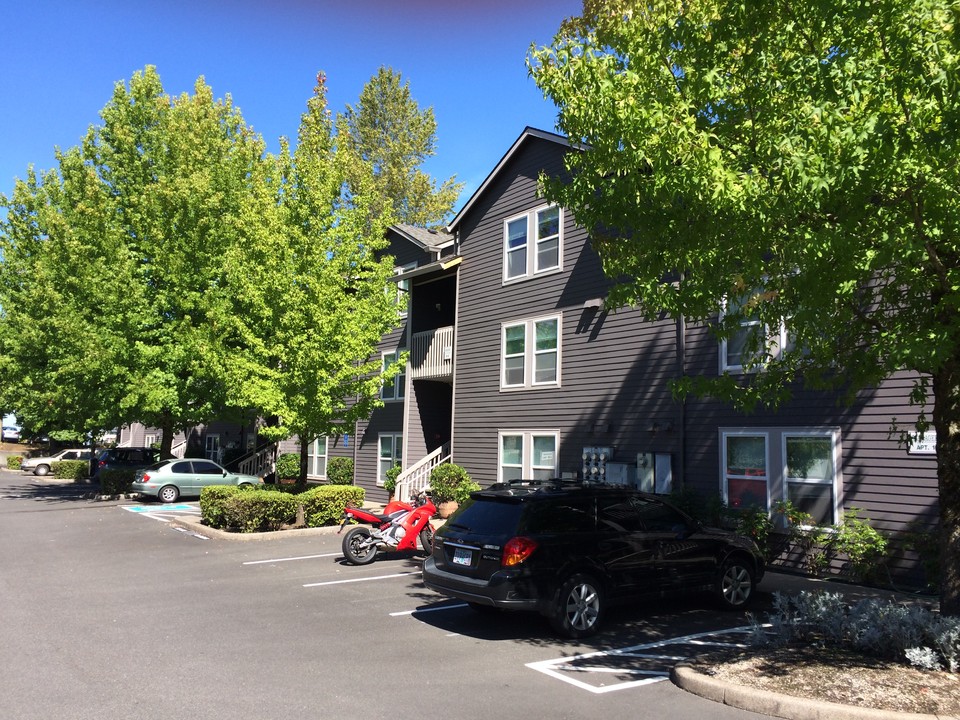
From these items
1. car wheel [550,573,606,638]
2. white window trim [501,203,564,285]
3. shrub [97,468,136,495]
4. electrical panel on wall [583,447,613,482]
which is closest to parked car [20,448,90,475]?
shrub [97,468,136,495]

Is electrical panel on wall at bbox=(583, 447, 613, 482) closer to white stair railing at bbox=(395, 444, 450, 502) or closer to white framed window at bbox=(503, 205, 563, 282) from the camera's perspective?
white framed window at bbox=(503, 205, 563, 282)

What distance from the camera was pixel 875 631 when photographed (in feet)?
22.3

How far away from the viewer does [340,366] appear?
17438 mm

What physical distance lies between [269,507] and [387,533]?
183 inches

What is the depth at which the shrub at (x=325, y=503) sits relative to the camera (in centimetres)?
1723

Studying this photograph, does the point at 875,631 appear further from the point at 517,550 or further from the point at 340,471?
the point at 340,471

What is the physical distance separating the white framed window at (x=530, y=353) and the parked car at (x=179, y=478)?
1003cm

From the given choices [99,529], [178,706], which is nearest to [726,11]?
[178,706]

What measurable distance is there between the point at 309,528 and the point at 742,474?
9.60m

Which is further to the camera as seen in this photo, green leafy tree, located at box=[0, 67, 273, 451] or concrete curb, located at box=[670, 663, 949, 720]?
green leafy tree, located at box=[0, 67, 273, 451]

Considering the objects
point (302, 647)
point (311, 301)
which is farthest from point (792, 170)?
point (311, 301)

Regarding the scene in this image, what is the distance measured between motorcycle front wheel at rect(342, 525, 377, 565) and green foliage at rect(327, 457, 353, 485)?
14018 mm

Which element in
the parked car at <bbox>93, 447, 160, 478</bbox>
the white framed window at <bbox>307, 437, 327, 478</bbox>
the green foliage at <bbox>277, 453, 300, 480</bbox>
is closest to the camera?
the white framed window at <bbox>307, 437, 327, 478</bbox>

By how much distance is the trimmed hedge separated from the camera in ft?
53.7
